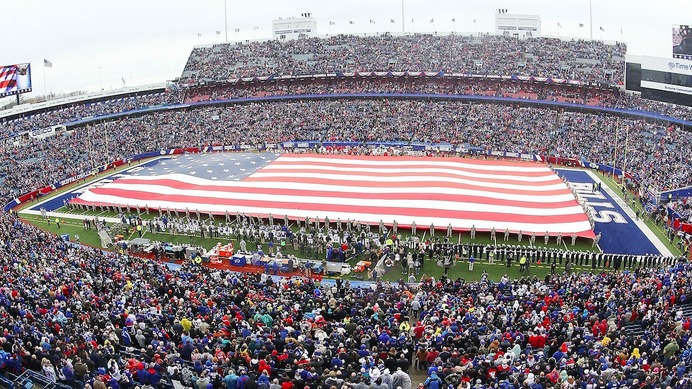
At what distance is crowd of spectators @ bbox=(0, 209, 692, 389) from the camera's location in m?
13.5

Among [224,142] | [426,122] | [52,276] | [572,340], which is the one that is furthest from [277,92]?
[572,340]

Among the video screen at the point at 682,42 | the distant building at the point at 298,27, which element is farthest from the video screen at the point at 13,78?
the video screen at the point at 682,42

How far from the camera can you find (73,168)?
47469mm

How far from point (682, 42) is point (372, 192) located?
25.5 metres

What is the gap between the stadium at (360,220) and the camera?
14.8 metres

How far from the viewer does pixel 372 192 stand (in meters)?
35.0

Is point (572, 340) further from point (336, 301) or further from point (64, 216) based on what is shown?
point (64, 216)

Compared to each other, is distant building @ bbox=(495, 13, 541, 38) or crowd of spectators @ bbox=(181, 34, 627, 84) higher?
distant building @ bbox=(495, 13, 541, 38)

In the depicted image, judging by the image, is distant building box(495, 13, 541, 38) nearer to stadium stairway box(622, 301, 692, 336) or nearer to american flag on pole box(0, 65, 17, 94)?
american flag on pole box(0, 65, 17, 94)

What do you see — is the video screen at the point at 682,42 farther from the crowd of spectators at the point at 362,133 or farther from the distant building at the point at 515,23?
the distant building at the point at 515,23

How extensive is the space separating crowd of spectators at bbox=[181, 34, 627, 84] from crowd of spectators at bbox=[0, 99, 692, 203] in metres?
4.94

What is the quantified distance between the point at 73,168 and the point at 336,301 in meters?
35.7

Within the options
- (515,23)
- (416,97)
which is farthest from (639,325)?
(515,23)

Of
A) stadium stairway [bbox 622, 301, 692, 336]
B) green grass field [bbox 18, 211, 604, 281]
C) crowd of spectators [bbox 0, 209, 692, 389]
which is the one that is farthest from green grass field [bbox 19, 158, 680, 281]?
stadium stairway [bbox 622, 301, 692, 336]
